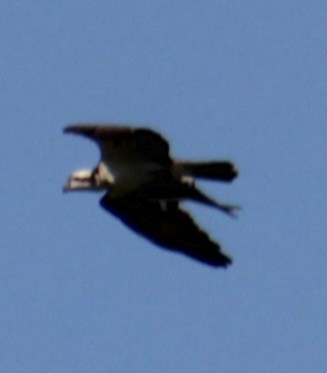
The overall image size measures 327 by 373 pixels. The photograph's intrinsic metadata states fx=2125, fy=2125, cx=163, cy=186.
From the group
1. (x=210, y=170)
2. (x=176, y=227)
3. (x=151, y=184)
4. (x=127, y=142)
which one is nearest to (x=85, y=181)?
(x=151, y=184)

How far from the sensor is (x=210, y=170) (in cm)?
2973

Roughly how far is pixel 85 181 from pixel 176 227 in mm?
2076

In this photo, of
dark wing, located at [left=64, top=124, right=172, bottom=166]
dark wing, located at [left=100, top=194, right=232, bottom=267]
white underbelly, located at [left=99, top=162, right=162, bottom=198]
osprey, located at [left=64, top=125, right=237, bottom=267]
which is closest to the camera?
dark wing, located at [left=64, top=124, right=172, bottom=166]

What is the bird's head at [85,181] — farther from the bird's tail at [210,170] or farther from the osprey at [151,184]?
the bird's tail at [210,170]

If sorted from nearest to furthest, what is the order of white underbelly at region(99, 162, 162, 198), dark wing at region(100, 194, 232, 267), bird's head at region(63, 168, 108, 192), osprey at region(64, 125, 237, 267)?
1. osprey at region(64, 125, 237, 267)
2. white underbelly at region(99, 162, 162, 198)
3. bird's head at region(63, 168, 108, 192)
4. dark wing at region(100, 194, 232, 267)

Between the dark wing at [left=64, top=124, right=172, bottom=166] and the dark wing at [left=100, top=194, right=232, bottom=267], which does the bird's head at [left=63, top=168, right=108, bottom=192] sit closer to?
the dark wing at [left=64, top=124, right=172, bottom=166]

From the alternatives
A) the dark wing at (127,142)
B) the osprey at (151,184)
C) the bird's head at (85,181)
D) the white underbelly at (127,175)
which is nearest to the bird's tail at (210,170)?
the osprey at (151,184)

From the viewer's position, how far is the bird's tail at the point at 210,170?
29.4 metres

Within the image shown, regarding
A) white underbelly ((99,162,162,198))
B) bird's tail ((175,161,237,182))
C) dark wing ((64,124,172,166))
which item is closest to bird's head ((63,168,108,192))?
white underbelly ((99,162,162,198))

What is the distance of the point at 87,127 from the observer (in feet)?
99.6

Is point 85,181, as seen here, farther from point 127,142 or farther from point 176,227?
point 176,227

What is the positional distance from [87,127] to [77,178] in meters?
1.73

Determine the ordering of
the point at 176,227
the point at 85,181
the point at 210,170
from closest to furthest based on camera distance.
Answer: the point at 210,170 → the point at 85,181 → the point at 176,227

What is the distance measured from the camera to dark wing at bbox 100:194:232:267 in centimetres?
3291
